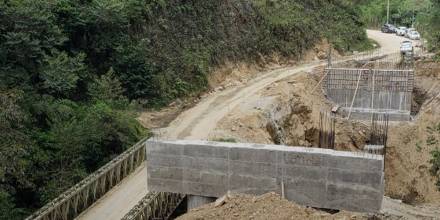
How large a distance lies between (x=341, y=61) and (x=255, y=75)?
26.8 feet

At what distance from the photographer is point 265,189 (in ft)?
66.7

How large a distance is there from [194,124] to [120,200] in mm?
9678

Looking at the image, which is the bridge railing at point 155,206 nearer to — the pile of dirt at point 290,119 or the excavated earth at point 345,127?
the pile of dirt at point 290,119

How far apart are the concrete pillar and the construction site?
0.17 ft

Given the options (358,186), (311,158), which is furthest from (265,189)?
(358,186)

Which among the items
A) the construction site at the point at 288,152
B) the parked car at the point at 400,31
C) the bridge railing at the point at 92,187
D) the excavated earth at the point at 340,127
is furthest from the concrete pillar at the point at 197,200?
the parked car at the point at 400,31

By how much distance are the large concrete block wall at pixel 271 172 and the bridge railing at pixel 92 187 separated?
299cm

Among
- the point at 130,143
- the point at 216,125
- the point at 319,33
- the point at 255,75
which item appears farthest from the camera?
the point at 319,33

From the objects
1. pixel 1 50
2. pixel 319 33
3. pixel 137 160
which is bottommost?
pixel 137 160

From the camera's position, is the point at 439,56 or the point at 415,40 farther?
the point at 415,40

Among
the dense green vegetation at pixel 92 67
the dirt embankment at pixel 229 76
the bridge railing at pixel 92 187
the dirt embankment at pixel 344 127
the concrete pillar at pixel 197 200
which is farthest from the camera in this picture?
the dirt embankment at pixel 229 76

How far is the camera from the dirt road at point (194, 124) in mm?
22375

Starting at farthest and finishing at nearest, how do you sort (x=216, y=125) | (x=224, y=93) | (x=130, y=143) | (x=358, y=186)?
(x=224, y=93), (x=216, y=125), (x=130, y=143), (x=358, y=186)

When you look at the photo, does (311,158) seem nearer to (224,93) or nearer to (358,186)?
(358,186)
